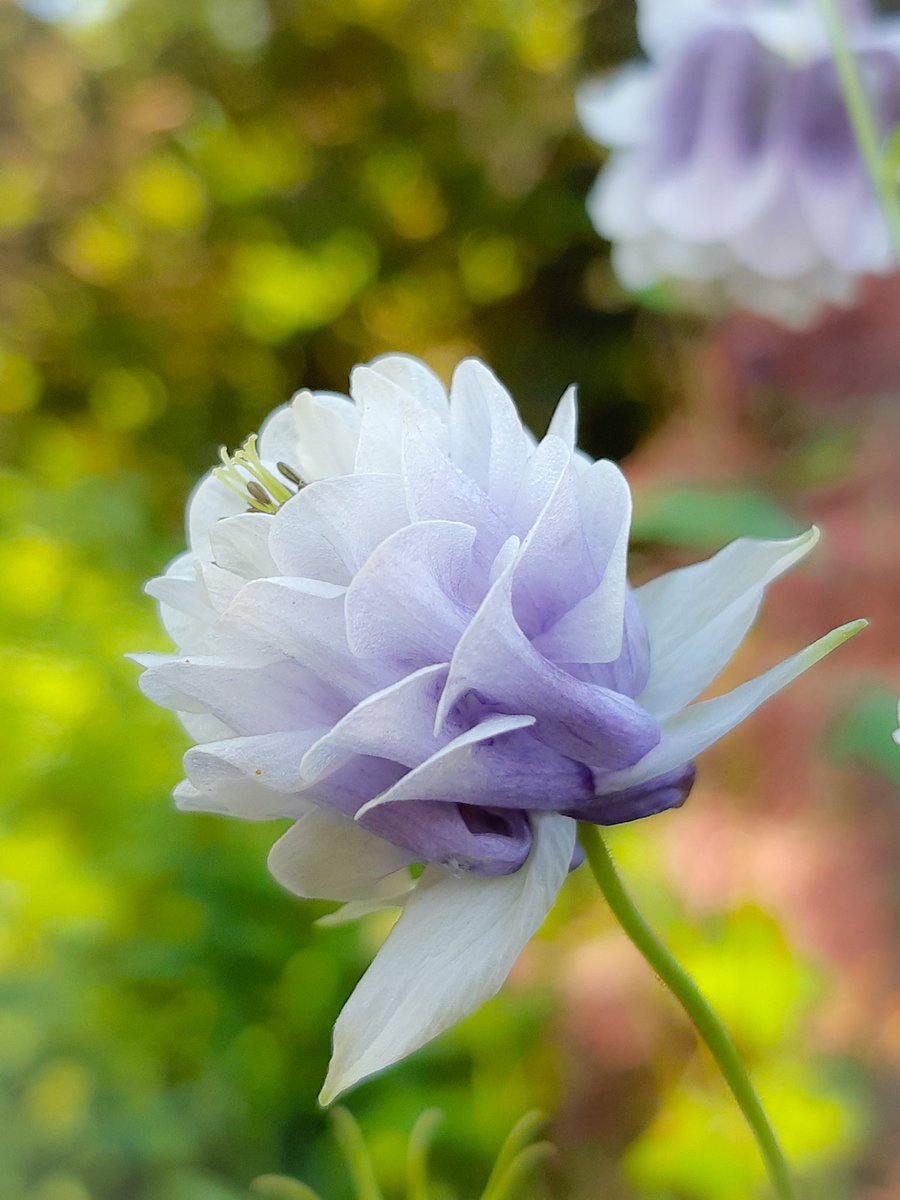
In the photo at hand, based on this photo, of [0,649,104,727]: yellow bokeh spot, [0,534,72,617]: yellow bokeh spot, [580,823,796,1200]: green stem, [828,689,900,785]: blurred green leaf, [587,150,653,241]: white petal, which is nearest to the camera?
[580,823,796,1200]: green stem

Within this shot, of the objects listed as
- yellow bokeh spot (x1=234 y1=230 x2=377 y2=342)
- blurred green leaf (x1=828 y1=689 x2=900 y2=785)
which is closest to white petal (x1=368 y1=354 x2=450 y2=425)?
blurred green leaf (x1=828 y1=689 x2=900 y2=785)

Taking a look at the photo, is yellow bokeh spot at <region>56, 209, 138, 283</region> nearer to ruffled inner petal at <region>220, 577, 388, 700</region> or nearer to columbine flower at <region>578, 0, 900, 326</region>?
columbine flower at <region>578, 0, 900, 326</region>

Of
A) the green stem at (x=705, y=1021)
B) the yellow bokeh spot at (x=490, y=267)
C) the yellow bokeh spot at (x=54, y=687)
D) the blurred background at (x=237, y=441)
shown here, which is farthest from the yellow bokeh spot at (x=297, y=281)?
the green stem at (x=705, y=1021)

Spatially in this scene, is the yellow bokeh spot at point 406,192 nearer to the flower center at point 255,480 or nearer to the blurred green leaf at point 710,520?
the blurred green leaf at point 710,520

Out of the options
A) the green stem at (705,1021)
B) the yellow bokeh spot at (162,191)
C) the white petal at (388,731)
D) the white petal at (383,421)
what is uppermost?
the white petal at (383,421)

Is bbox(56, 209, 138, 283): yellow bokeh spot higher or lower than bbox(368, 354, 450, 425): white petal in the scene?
lower
